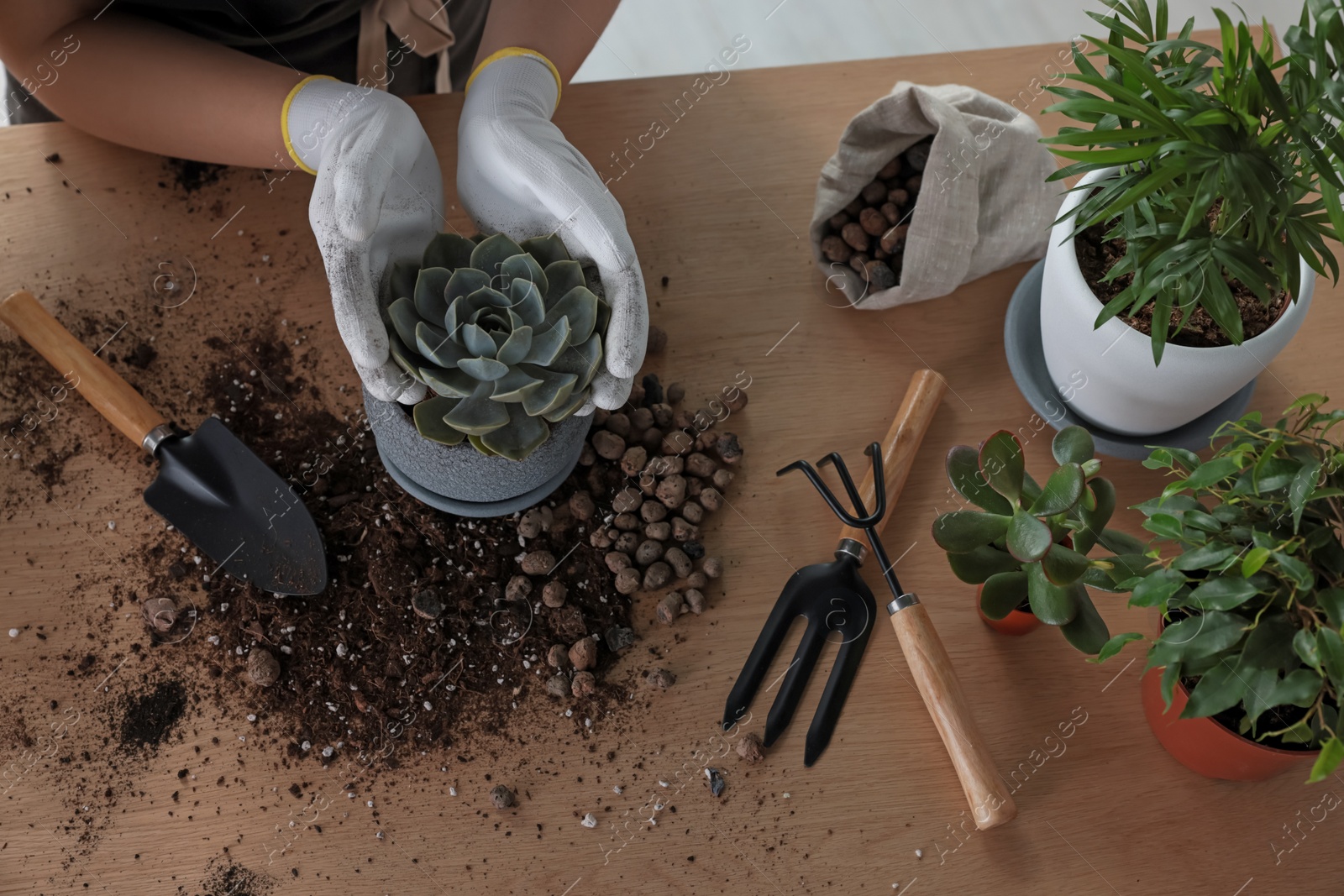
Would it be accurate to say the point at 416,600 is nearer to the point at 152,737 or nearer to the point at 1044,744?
the point at 152,737

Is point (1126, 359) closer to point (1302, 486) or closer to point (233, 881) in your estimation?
point (1302, 486)

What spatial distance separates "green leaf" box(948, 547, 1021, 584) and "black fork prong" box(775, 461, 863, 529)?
11 centimetres

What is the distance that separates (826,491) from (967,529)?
0.15 meters

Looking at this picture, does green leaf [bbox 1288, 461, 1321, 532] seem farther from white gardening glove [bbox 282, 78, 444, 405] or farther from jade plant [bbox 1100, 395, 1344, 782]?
white gardening glove [bbox 282, 78, 444, 405]

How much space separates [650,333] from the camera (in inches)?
38.1

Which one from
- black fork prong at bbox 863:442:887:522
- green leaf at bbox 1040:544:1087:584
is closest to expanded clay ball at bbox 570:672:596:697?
black fork prong at bbox 863:442:887:522

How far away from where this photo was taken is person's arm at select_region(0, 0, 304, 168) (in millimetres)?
888

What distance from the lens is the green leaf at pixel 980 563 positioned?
0.78 meters

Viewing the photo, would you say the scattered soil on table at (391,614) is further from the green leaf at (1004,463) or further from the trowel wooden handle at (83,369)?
the green leaf at (1004,463)

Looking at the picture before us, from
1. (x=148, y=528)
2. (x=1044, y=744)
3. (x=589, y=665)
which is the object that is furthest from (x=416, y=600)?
(x=1044, y=744)

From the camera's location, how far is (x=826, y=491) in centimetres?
87

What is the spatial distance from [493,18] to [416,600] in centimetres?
61

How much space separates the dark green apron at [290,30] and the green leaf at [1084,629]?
950mm

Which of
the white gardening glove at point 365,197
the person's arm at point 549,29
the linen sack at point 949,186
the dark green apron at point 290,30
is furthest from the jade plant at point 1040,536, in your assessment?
the dark green apron at point 290,30
